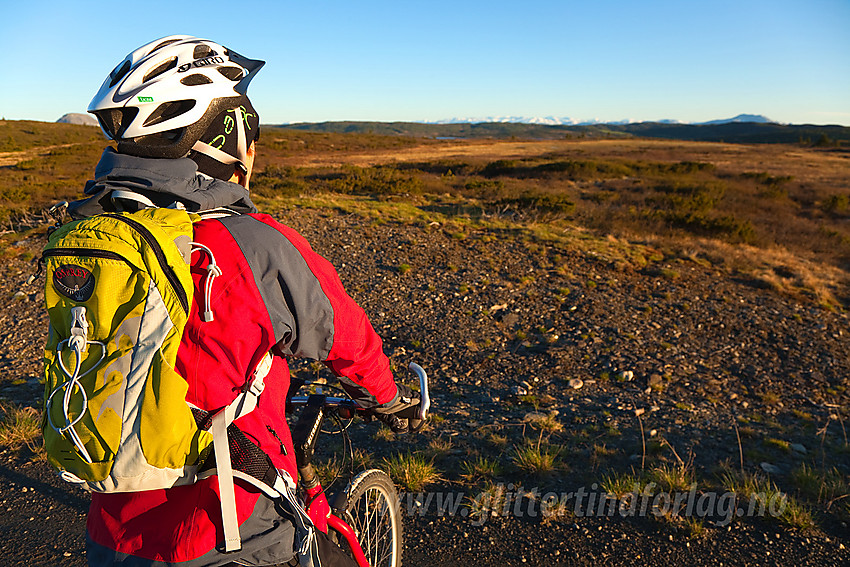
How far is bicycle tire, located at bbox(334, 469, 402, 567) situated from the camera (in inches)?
85.3

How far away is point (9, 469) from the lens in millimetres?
3537

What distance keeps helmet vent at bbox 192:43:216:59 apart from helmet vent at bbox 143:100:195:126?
22cm

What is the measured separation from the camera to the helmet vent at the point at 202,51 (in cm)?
159

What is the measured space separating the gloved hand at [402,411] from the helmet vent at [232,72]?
1.11 m

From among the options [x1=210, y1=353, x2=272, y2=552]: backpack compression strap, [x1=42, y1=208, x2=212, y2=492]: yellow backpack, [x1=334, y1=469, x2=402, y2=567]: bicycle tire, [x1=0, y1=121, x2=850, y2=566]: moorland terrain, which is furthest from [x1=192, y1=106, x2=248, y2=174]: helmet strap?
[x1=0, y1=121, x2=850, y2=566]: moorland terrain

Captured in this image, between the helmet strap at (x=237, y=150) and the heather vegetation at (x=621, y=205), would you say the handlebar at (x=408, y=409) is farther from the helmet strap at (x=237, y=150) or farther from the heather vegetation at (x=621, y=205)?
the heather vegetation at (x=621, y=205)

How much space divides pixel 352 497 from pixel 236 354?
119 centimetres

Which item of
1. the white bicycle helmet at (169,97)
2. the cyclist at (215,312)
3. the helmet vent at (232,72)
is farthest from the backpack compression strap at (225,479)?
the helmet vent at (232,72)

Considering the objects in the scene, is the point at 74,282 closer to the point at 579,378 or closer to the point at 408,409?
the point at 408,409

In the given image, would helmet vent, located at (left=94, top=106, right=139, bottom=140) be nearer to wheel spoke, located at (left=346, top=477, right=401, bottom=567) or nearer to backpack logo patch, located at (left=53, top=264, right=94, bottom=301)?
backpack logo patch, located at (left=53, top=264, right=94, bottom=301)

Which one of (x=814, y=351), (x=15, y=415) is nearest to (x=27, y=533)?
(x=15, y=415)

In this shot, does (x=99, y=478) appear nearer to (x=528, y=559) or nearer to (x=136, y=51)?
(x=136, y=51)

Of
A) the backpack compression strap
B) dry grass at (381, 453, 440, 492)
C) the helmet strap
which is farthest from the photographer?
dry grass at (381, 453, 440, 492)

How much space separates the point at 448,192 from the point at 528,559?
16.5 metres
